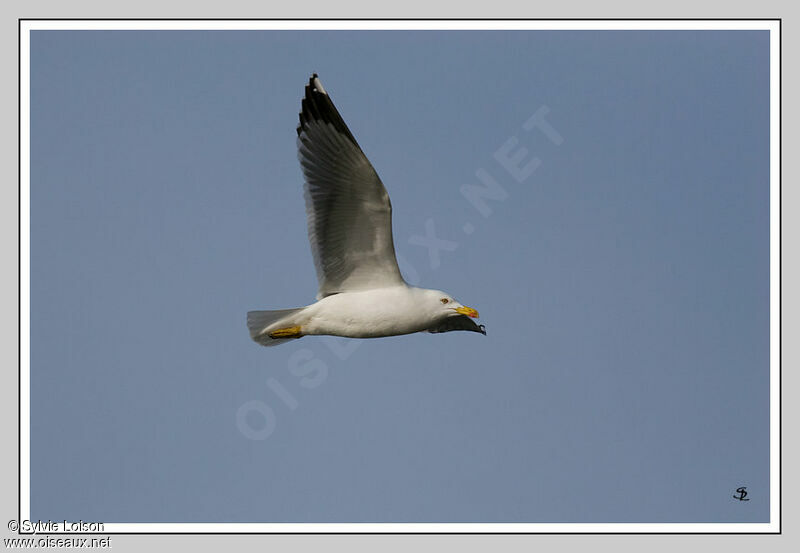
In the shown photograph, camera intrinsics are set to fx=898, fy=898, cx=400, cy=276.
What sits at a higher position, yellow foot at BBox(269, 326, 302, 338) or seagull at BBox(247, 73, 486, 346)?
seagull at BBox(247, 73, 486, 346)

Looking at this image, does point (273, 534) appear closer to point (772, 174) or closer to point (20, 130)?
point (20, 130)

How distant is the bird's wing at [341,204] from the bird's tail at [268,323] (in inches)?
18.2

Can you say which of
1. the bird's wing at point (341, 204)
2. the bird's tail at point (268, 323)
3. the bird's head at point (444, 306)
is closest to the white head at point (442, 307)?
the bird's head at point (444, 306)

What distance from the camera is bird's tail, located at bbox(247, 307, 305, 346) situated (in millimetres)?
7672

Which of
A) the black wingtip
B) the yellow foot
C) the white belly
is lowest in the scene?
the yellow foot

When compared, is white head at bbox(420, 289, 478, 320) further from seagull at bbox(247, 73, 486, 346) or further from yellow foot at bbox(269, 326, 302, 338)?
yellow foot at bbox(269, 326, 302, 338)

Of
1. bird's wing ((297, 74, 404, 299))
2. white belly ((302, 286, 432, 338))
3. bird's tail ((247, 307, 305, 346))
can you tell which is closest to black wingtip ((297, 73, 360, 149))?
bird's wing ((297, 74, 404, 299))

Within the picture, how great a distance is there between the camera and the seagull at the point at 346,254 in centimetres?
716

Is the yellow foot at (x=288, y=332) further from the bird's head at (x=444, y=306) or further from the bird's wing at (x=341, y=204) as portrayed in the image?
the bird's head at (x=444, y=306)

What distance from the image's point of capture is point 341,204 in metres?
7.25

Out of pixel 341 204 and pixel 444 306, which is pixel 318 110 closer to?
pixel 341 204

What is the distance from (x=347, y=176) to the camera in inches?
282

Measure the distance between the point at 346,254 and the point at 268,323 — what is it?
951 mm

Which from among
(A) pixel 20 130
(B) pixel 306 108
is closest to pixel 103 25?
(A) pixel 20 130
